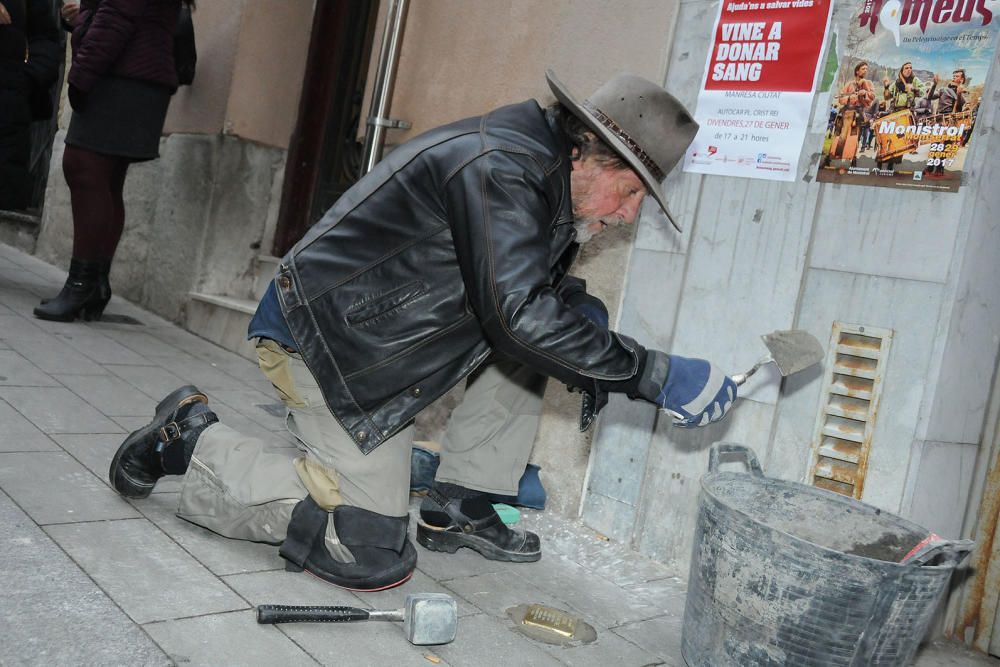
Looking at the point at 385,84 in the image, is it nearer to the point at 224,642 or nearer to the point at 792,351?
the point at 792,351

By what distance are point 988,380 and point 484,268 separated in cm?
169

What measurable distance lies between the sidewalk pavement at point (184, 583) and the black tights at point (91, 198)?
1270mm

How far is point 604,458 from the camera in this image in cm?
330

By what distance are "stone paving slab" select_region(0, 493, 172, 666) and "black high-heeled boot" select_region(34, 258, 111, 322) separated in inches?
119

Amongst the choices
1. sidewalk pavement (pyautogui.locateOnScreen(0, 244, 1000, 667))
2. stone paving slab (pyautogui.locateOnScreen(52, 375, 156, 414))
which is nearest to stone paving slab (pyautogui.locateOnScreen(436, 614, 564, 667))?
sidewalk pavement (pyautogui.locateOnScreen(0, 244, 1000, 667))

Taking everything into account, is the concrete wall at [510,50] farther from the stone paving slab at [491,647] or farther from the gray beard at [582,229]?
the stone paving slab at [491,647]

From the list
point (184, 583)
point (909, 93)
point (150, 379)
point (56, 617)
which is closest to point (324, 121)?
point (150, 379)

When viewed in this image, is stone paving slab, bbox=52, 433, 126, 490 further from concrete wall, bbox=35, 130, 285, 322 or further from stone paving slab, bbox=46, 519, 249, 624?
concrete wall, bbox=35, 130, 285, 322

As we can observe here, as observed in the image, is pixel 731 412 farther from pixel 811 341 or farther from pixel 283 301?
pixel 283 301

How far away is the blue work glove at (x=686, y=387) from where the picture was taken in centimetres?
227


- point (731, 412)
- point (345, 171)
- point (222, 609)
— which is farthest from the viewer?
point (345, 171)

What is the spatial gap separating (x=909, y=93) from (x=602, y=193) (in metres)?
1.03

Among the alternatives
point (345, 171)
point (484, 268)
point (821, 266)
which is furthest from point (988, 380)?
point (345, 171)

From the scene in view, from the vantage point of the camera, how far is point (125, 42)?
4785 millimetres
